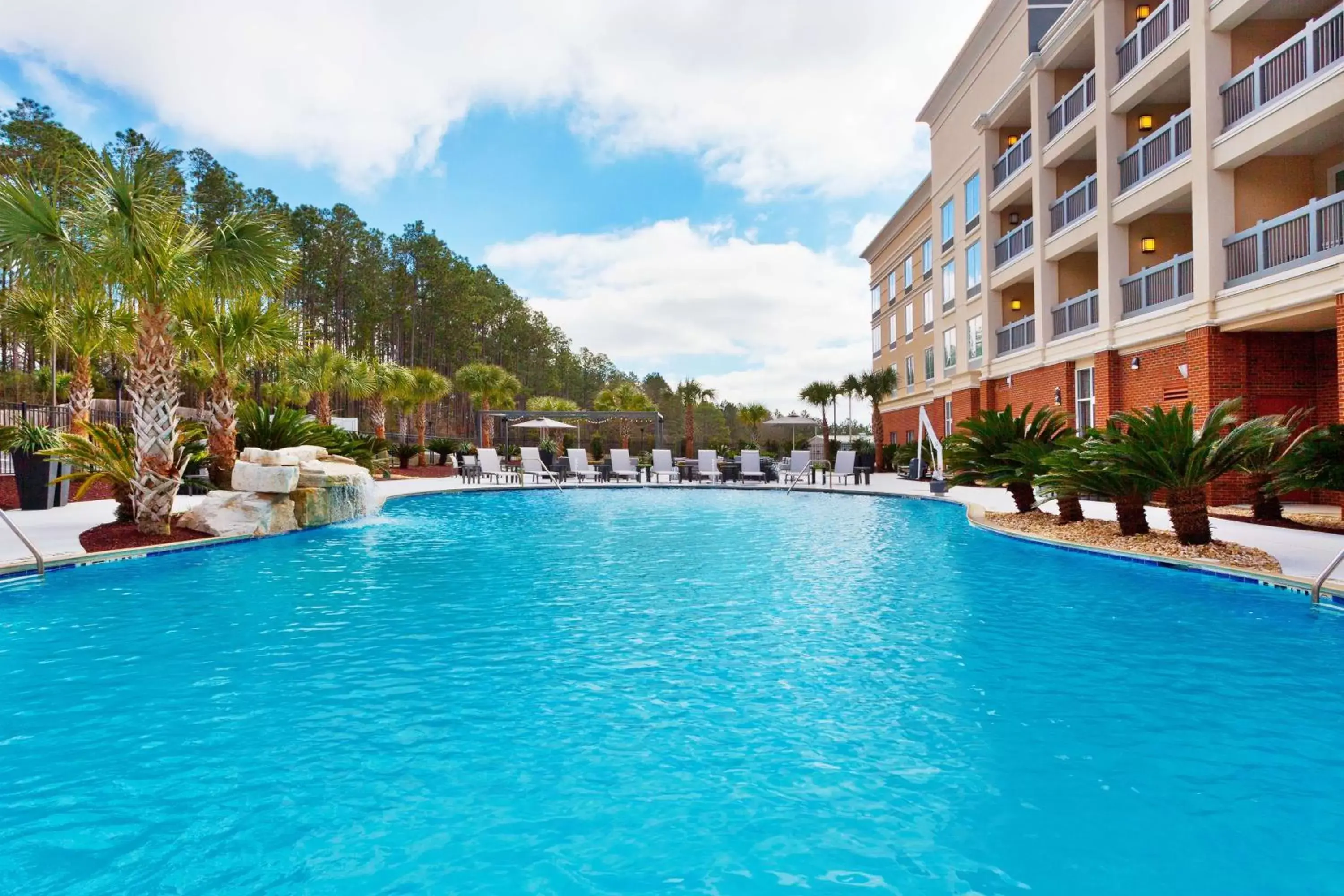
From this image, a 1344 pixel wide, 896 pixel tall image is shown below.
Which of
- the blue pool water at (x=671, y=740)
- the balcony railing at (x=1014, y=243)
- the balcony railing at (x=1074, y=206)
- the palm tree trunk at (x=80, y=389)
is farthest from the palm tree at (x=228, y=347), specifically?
the balcony railing at (x=1014, y=243)

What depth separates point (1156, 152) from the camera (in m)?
14.6

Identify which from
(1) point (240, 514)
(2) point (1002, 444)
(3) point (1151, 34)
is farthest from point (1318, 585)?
(1) point (240, 514)

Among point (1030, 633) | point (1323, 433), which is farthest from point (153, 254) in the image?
point (1323, 433)

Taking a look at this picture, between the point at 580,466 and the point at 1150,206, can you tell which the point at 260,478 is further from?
the point at 1150,206

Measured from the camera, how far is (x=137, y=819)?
295cm

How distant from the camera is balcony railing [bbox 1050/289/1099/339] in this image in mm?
16891

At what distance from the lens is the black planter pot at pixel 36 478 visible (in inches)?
510

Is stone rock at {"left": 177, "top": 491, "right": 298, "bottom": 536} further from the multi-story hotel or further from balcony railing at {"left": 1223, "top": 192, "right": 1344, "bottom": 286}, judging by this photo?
balcony railing at {"left": 1223, "top": 192, "right": 1344, "bottom": 286}

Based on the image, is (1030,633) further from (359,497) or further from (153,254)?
(359,497)

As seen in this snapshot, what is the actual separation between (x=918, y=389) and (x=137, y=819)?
31.4 m

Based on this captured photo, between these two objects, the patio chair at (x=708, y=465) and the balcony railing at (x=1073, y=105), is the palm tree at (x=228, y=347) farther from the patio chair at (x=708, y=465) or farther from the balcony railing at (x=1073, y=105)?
the balcony railing at (x=1073, y=105)

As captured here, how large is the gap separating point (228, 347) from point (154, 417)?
10.1ft

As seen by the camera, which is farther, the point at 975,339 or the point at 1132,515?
the point at 975,339

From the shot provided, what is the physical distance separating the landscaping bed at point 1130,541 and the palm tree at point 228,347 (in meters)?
13.0
